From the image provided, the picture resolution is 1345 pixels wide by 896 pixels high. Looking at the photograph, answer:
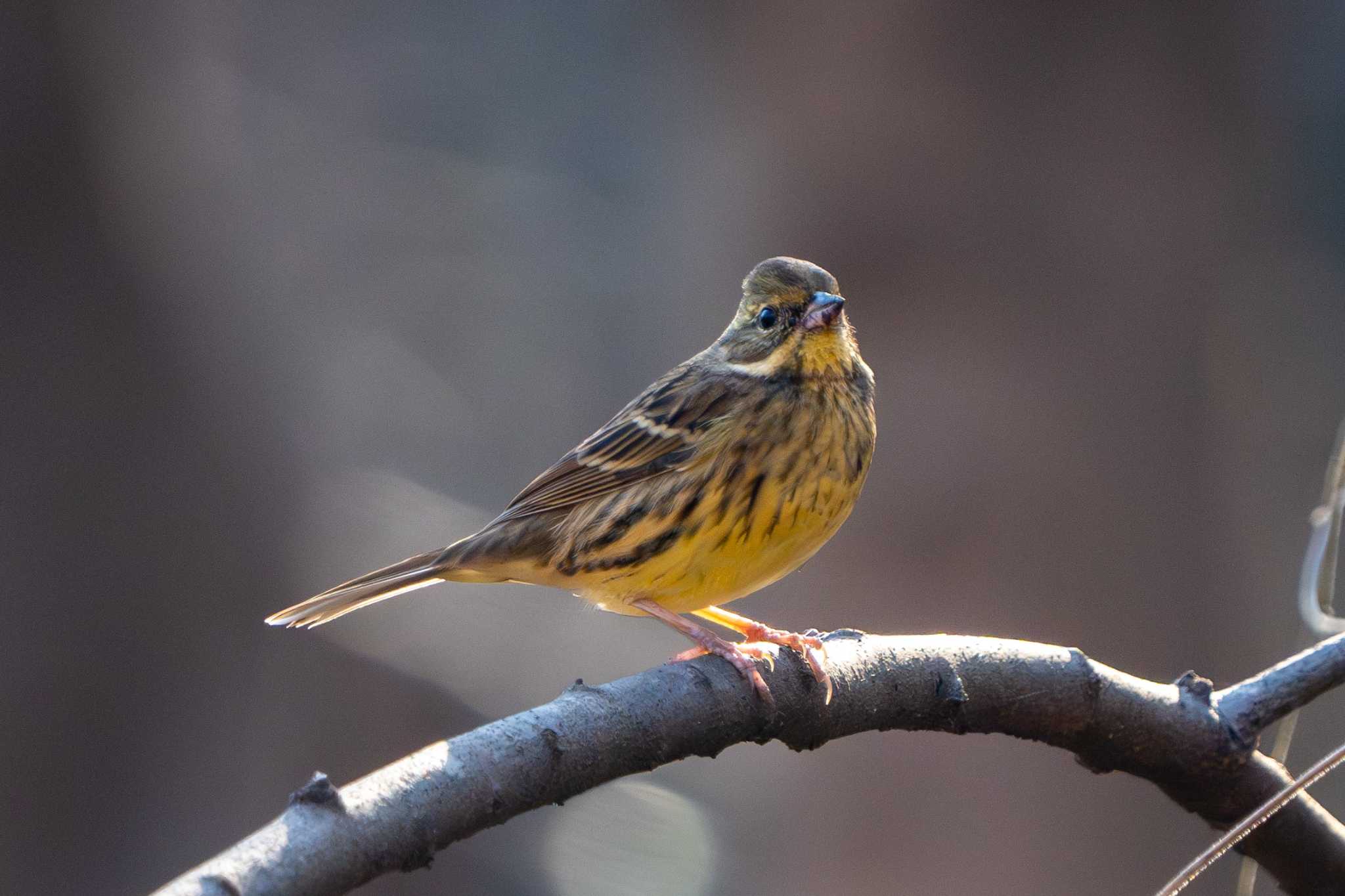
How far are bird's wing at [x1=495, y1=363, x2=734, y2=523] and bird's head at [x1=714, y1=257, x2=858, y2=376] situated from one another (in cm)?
15

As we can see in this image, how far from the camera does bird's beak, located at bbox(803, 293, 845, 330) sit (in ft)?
11.5

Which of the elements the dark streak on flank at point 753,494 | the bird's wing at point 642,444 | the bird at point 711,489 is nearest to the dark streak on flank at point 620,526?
the bird at point 711,489

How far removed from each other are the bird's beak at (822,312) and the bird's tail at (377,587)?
1.17 m

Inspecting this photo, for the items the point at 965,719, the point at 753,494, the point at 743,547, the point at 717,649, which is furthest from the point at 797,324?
the point at 965,719

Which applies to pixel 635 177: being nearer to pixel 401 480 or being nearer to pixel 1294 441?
pixel 401 480

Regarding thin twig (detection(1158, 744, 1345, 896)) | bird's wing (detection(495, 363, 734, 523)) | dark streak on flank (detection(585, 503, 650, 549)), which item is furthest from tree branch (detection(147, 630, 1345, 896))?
bird's wing (detection(495, 363, 734, 523))

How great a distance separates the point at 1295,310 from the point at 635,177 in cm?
423

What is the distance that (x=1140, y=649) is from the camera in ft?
26.3

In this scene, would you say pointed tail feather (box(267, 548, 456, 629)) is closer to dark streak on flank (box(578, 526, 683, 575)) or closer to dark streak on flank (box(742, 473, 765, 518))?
dark streak on flank (box(578, 526, 683, 575))

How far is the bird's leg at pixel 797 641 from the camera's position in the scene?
2535mm

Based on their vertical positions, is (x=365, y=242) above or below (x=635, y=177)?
below

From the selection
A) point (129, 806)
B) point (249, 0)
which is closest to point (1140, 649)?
point (129, 806)

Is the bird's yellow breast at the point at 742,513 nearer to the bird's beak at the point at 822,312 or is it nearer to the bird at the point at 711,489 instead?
the bird at the point at 711,489

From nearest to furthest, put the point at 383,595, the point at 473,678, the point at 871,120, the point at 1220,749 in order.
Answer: the point at 1220,749 → the point at 383,595 → the point at 473,678 → the point at 871,120
